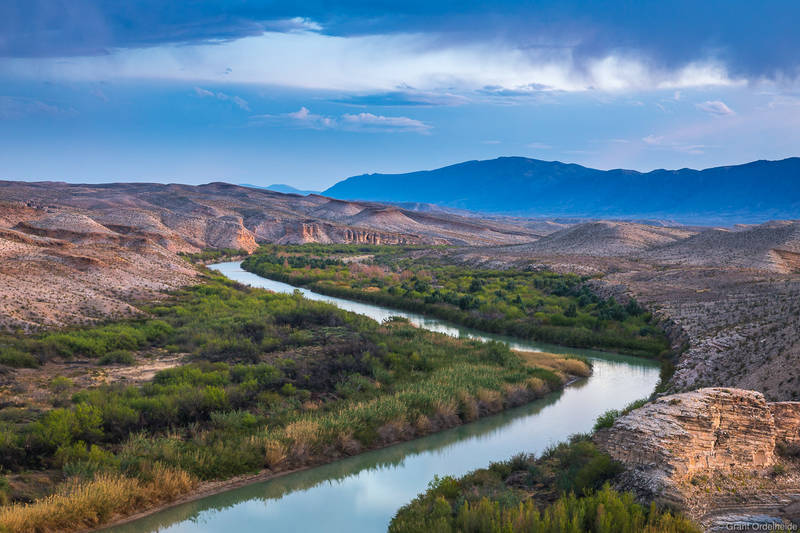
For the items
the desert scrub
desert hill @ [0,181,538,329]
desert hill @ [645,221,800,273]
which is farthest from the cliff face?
desert hill @ [645,221,800,273]

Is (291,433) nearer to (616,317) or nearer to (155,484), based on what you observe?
(155,484)

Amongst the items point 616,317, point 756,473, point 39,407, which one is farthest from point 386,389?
point 616,317

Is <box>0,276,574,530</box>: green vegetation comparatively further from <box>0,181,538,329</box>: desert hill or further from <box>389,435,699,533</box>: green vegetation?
<box>389,435,699,533</box>: green vegetation

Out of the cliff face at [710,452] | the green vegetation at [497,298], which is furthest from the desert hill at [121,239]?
the cliff face at [710,452]

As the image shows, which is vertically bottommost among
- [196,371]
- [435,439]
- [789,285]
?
[435,439]

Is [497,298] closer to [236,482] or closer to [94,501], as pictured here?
[236,482]

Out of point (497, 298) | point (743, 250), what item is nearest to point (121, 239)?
point (497, 298)
